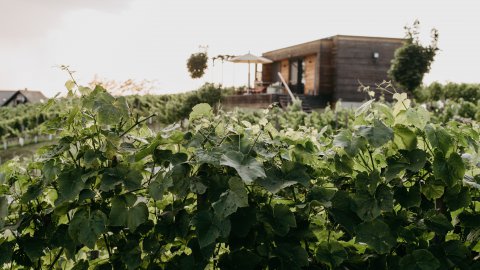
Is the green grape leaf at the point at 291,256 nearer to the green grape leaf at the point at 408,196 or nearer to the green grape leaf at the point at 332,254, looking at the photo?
the green grape leaf at the point at 332,254

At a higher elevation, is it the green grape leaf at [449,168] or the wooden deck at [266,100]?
the green grape leaf at [449,168]

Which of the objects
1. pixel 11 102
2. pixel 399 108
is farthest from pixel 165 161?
pixel 11 102

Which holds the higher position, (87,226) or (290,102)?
(87,226)

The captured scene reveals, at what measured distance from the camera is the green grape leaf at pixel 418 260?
1566 mm

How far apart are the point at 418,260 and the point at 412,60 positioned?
923 inches

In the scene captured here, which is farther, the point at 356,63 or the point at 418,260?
the point at 356,63

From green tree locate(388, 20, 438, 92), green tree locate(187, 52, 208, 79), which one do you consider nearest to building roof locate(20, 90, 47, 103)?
green tree locate(187, 52, 208, 79)

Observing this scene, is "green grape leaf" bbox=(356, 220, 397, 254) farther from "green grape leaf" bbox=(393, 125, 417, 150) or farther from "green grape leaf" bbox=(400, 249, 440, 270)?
"green grape leaf" bbox=(393, 125, 417, 150)

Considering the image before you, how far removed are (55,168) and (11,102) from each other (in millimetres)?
82878

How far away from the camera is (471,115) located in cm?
1373

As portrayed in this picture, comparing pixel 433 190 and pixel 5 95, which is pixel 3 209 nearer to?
pixel 433 190

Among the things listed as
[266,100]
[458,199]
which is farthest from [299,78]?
[458,199]

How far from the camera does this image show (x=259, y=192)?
162 centimetres

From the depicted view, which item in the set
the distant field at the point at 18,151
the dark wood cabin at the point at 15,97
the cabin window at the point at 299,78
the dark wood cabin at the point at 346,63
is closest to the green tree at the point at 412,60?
the dark wood cabin at the point at 346,63
